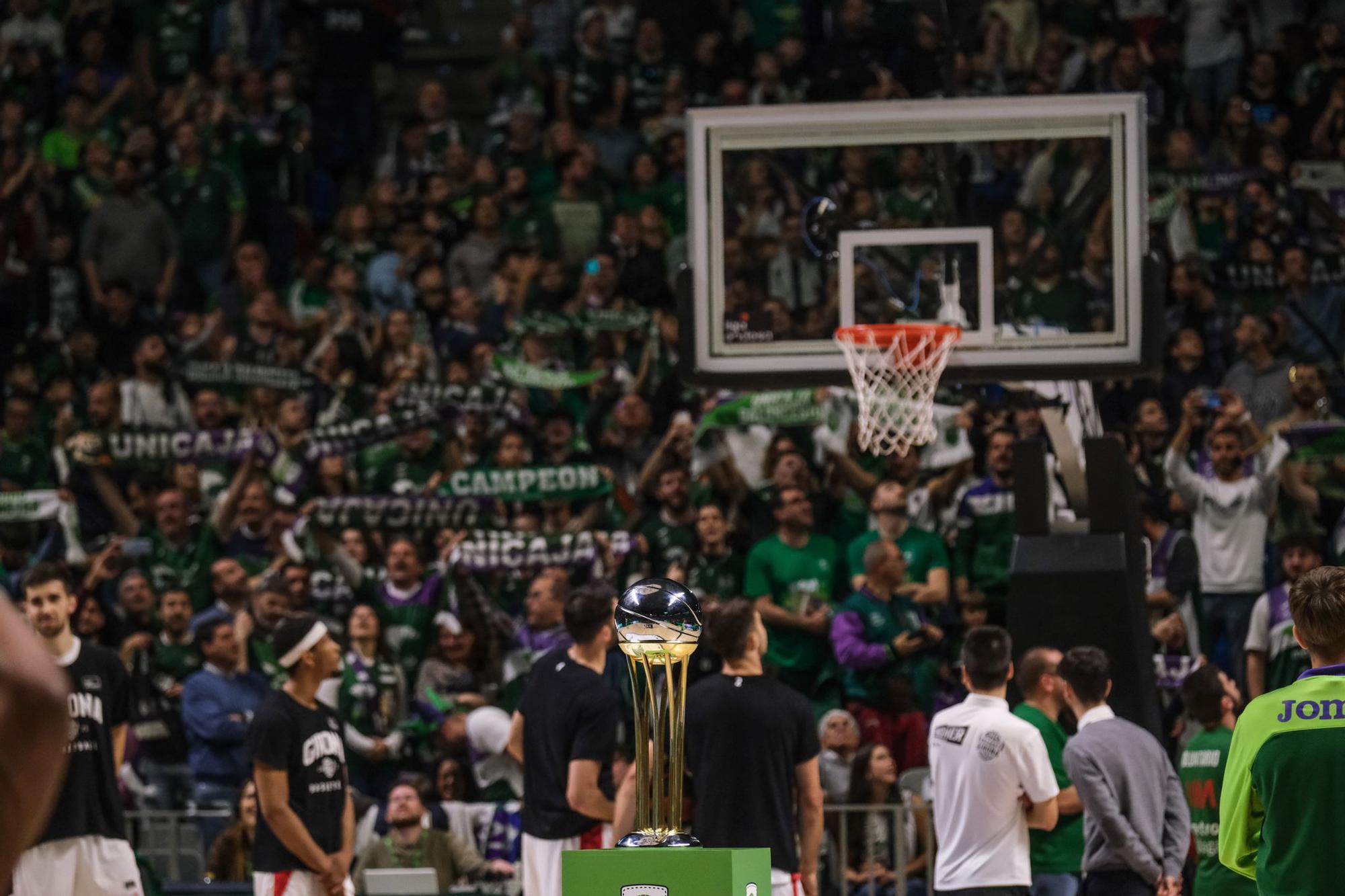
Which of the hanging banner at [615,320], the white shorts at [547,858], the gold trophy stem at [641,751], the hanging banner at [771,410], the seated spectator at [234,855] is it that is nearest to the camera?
the gold trophy stem at [641,751]

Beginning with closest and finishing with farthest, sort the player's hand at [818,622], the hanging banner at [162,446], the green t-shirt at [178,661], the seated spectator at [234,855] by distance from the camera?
the seated spectator at [234,855] < the player's hand at [818,622] < the green t-shirt at [178,661] < the hanging banner at [162,446]

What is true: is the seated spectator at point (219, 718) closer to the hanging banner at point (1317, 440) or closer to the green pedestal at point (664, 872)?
the hanging banner at point (1317, 440)

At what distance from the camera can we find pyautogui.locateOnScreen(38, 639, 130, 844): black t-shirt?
24.8 ft

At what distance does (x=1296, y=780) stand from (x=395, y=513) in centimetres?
878

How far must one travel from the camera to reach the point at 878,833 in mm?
10531

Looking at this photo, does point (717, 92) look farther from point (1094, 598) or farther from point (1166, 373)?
point (1094, 598)

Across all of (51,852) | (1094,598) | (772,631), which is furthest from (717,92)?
(51,852)

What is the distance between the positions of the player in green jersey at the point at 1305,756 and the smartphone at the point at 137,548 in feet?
31.8

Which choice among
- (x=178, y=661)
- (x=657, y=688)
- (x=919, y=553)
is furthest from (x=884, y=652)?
(x=657, y=688)

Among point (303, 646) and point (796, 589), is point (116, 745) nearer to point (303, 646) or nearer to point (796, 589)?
point (303, 646)

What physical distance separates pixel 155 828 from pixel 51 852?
13.5 ft

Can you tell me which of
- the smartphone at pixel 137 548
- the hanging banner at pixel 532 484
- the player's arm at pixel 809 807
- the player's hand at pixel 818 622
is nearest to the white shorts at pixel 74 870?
the player's arm at pixel 809 807

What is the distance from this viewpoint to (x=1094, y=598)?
10.0m

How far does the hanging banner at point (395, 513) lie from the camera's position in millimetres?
13102
